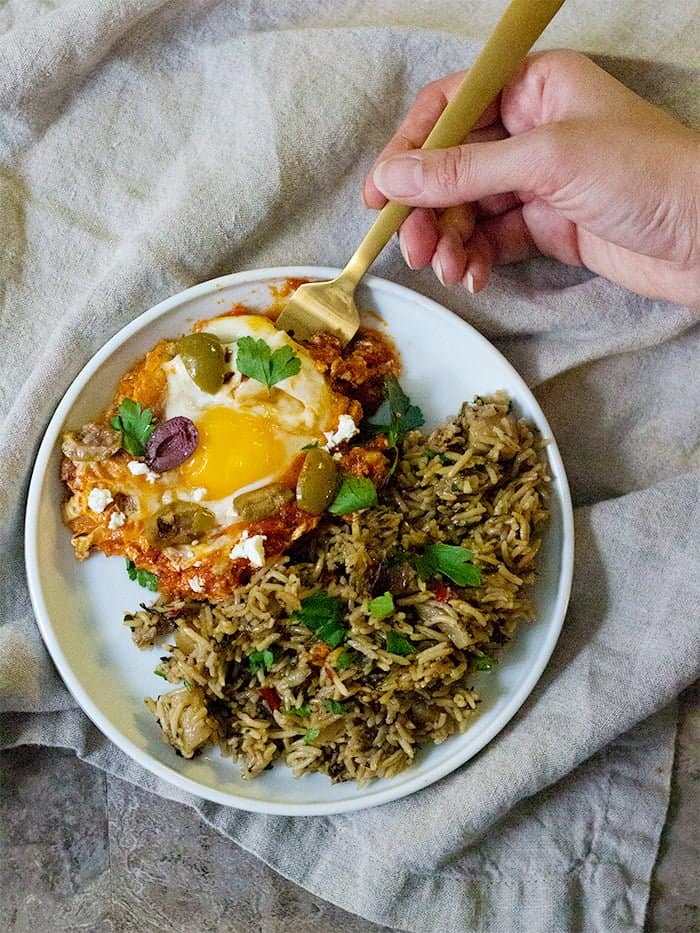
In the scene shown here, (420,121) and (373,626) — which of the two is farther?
(420,121)

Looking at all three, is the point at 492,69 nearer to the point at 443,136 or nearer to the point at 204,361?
the point at 443,136

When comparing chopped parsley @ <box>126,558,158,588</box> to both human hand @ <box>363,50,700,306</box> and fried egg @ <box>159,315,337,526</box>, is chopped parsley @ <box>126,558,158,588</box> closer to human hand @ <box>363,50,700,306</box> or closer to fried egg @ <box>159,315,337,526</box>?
fried egg @ <box>159,315,337,526</box>

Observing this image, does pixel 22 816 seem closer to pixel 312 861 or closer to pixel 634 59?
pixel 312 861

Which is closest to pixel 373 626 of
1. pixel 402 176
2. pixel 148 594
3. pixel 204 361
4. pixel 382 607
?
pixel 382 607

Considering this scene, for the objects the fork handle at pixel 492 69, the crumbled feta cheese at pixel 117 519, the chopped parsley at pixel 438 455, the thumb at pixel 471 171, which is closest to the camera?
the thumb at pixel 471 171

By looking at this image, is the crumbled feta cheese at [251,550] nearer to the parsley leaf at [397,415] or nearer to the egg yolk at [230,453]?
the egg yolk at [230,453]

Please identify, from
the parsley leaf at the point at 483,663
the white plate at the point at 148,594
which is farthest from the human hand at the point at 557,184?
the parsley leaf at the point at 483,663
